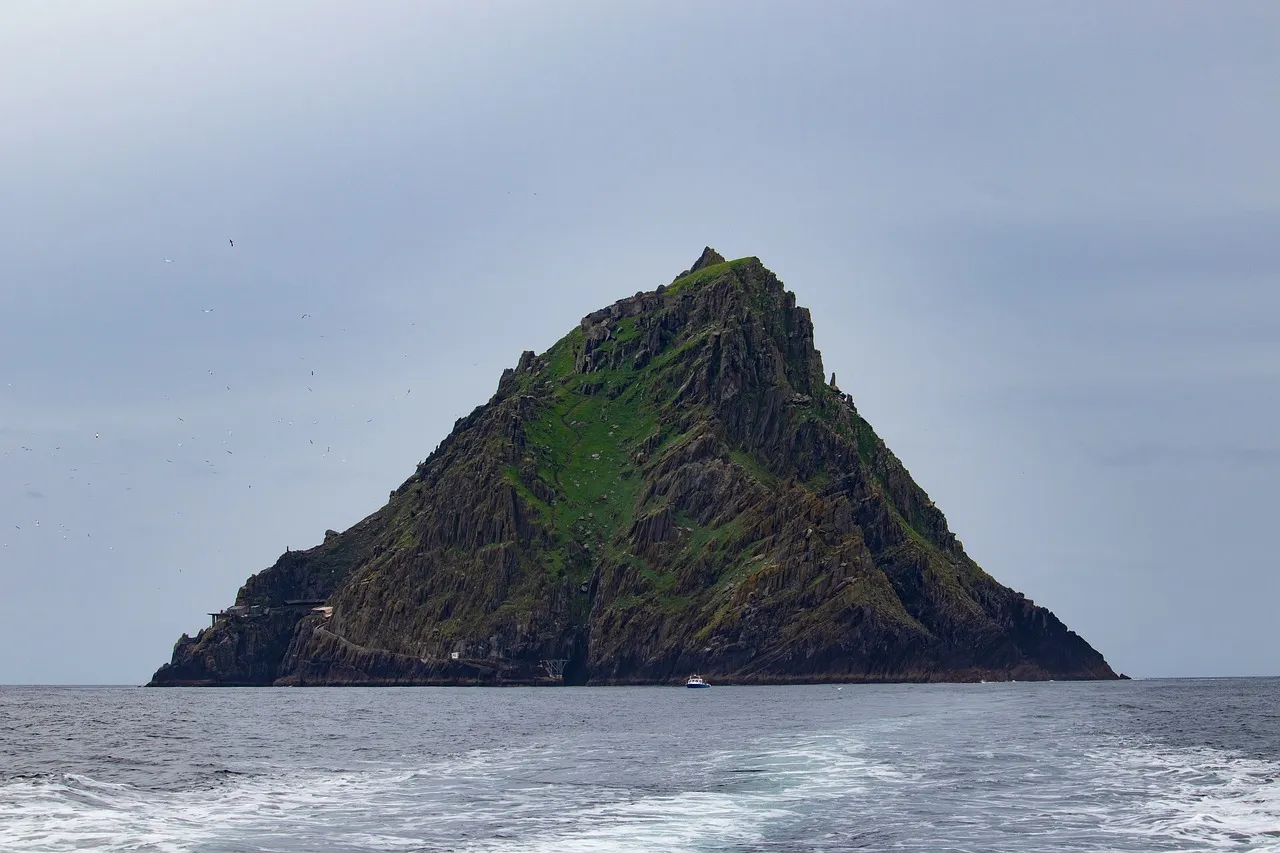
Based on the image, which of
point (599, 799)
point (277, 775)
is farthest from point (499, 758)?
point (599, 799)

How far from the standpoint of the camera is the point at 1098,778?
207 feet

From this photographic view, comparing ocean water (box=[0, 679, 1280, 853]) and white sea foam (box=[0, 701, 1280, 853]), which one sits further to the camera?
ocean water (box=[0, 679, 1280, 853])

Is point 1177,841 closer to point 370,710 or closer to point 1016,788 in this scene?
point 1016,788

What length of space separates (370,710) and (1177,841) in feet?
414

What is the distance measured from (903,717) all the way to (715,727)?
20.1 meters

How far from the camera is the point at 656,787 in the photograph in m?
61.2

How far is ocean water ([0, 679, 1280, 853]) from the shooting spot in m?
46.0

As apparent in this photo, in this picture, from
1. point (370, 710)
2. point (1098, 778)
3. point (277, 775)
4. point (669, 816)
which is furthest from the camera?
point (370, 710)

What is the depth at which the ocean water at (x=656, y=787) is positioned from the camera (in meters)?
46.0

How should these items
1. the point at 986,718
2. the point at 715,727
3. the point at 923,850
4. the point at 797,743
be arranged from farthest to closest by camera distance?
the point at 986,718
the point at 715,727
the point at 797,743
the point at 923,850

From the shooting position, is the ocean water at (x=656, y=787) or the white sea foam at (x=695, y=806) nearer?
the white sea foam at (x=695, y=806)

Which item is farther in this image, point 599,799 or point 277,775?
point 277,775

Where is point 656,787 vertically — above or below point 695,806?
above

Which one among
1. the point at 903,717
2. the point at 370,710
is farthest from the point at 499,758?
the point at 370,710
